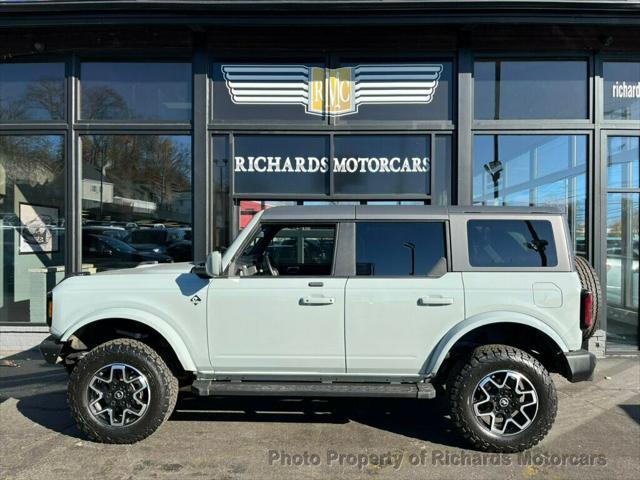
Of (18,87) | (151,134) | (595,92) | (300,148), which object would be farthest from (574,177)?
(18,87)

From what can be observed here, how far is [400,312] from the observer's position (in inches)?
150

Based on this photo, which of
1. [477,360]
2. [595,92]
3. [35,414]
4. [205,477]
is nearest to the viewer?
[205,477]

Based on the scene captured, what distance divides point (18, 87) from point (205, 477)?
681cm

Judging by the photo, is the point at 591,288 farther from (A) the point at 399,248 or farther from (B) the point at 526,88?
(B) the point at 526,88

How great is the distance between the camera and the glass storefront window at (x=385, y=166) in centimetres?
700

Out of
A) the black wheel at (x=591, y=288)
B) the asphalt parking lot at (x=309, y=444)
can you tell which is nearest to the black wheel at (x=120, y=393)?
the asphalt parking lot at (x=309, y=444)

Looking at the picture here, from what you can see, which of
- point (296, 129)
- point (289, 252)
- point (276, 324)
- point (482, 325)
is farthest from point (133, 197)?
point (482, 325)

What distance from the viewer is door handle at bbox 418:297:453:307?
149 inches

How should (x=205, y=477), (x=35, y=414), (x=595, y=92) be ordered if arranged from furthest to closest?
(x=595, y=92), (x=35, y=414), (x=205, y=477)

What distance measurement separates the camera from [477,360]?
3.76m

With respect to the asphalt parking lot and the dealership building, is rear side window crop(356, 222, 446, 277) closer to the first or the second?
the asphalt parking lot

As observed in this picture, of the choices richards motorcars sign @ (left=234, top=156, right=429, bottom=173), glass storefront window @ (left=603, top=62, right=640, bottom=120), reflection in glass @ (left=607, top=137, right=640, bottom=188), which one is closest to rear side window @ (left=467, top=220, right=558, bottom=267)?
richards motorcars sign @ (left=234, top=156, right=429, bottom=173)

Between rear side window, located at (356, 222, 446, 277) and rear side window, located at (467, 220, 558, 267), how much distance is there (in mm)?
277

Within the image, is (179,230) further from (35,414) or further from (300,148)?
(35,414)
